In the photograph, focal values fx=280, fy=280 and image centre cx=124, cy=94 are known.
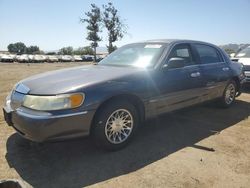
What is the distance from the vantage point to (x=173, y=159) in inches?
145

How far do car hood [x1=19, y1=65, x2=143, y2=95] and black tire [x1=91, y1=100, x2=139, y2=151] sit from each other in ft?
1.21

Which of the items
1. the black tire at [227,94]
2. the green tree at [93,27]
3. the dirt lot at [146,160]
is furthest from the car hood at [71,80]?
the green tree at [93,27]

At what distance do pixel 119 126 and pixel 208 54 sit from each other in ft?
9.31

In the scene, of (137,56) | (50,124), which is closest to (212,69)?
(137,56)

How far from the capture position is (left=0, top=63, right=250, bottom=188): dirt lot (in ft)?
10.3

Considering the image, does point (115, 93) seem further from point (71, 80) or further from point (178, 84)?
point (178, 84)

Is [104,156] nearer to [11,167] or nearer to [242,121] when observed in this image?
[11,167]

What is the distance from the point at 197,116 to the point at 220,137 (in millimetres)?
1251

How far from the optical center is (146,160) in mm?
3648

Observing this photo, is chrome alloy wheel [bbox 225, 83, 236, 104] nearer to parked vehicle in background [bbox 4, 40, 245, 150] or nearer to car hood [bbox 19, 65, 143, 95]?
parked vehicle in background [bbox 4, 40, 245, 150]

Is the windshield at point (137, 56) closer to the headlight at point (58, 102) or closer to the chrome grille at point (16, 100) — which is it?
the headlight at point (58, 102)

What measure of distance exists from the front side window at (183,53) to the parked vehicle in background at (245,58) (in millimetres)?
4412

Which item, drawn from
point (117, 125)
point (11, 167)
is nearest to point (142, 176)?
point (117, 125)

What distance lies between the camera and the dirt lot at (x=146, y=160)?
3.14 metres
